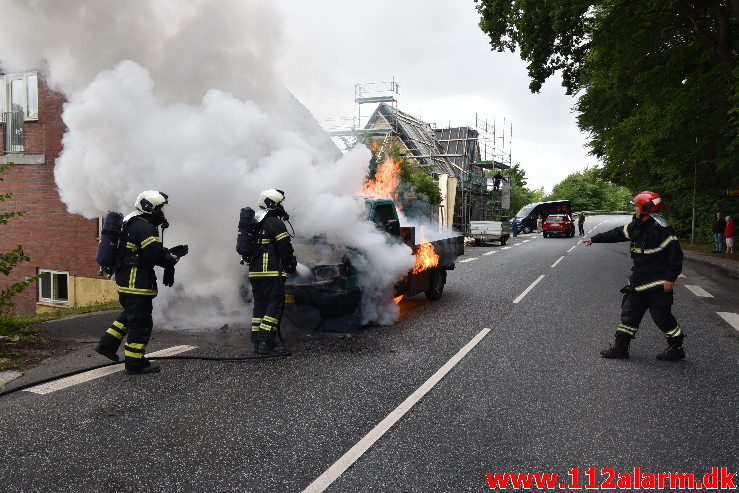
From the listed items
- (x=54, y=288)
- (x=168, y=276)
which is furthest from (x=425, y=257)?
(x=54, y=288)

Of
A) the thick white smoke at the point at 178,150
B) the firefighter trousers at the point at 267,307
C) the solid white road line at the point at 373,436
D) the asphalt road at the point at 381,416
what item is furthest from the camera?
the thick white smoke at the point at 178,150

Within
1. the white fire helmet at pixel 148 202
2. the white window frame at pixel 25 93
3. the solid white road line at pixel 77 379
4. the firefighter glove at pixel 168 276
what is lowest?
the solid white road line at pixel 77 379

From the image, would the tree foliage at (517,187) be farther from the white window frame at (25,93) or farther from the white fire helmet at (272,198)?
the white fire helmet at (272,198)

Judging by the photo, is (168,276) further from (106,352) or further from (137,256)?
(106,352)

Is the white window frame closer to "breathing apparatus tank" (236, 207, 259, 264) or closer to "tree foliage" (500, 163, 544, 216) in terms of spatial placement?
"breathing apparatus tank" (236, 207, 259, 264)

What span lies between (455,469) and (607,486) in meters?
0.90

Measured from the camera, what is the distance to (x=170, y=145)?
7.43 metres

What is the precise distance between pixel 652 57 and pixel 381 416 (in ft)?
55.3

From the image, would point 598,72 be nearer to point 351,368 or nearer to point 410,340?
point 410,340

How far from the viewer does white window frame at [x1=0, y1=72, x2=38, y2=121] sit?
544 inches

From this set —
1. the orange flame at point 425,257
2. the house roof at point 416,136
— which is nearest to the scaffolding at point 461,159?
the house roof at point 416,136

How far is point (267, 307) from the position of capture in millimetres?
6020

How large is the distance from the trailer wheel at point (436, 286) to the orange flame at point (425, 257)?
1.36 ft

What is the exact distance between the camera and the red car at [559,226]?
113 feet
